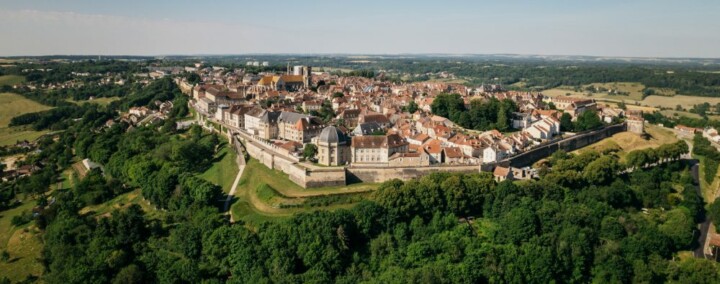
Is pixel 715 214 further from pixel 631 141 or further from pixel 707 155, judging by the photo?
pixel 631 141

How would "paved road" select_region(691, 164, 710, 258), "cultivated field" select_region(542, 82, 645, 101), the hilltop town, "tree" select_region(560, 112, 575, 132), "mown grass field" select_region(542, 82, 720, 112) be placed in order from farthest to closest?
"cultivated field" select_region(542, 82, 645, 101)
"mown grass field" select_region(542, 82, 720, 112)
"tree" select_region(560, 112, 575, 132)
the hilltop town
"paved road" select_region(691, 164, 710, 258)

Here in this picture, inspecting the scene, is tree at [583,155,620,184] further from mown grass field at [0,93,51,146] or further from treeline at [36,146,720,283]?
mown grass field at [0,93,51,146]

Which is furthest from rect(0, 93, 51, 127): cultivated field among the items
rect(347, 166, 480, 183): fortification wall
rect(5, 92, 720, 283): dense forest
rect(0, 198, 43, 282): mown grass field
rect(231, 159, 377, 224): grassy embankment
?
rect(347, 166, 480, 183): fortification wall

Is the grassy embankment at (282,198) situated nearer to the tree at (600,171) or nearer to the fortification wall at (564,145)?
the fortification wall at (564,145)

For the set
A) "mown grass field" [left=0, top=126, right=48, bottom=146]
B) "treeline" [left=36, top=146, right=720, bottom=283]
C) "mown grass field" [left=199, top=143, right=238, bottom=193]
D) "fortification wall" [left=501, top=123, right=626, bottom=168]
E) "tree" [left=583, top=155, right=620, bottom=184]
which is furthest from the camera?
"mown grass field" [left=0, top=126, right=48, bottom=146]

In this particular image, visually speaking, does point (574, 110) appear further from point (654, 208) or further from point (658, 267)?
point (658, 267)

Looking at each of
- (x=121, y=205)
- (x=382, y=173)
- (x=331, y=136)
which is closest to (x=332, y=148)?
(x=331, y=136)
